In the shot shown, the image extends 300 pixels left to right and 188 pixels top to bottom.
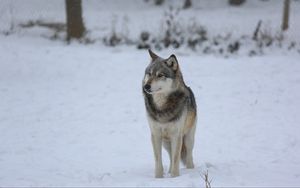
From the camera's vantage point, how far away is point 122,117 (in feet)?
36.0

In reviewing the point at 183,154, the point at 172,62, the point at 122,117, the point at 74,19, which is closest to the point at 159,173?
the point at 183,154

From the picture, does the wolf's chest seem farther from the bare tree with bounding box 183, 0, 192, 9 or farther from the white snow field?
the bare tree with bounding box 183, 0, 192, 9

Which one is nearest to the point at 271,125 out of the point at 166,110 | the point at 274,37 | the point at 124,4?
the point at 166,110

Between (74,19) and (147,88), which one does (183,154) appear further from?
(74,19)

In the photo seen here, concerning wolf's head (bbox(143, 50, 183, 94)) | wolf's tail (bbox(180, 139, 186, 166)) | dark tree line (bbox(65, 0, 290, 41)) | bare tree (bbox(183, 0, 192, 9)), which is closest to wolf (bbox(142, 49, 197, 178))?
wolf's head (bbox(143, 50, 183, 94))

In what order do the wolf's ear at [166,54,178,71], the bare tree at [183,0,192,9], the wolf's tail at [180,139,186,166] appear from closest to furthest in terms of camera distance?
1. the wolf's ear at [166,54,178,71]
2. the wolf's tail at [180,139,186,166]
3. the bare tree at [183,0,192,9]

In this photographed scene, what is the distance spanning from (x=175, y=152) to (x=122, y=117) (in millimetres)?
4442

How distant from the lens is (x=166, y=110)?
6449mm

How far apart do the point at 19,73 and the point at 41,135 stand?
16.3 ft

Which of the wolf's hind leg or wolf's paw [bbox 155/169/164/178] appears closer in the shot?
wolf's paw [bbox 155/169/164/178]

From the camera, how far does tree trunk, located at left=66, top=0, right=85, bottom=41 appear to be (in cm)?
1730

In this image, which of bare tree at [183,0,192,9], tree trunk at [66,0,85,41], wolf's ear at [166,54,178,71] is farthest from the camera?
bare tree at [183,0,192,9]

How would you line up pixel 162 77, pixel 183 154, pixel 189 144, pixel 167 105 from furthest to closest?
1. pixel 183 154
2. pixel 189 144
3. pixel 167 105
4. pixel 162 77

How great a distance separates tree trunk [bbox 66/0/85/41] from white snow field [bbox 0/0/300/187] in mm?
639
